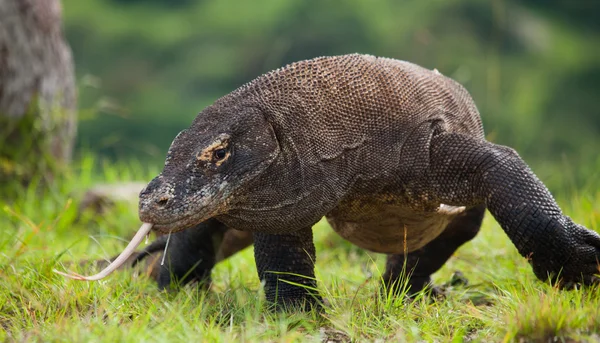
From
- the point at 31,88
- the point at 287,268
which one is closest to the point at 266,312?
the point at 287,268

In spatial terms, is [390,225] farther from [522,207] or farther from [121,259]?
[121,259]

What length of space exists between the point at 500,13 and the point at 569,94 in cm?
948

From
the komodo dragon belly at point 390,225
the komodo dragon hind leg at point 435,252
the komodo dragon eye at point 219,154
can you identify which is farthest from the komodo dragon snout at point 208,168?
the komodo dragon hind leg at point 435,252

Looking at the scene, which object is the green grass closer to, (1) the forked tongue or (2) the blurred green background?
(1) the forked tongue

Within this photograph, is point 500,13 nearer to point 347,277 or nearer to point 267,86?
point 347,277

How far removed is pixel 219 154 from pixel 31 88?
3.75 m

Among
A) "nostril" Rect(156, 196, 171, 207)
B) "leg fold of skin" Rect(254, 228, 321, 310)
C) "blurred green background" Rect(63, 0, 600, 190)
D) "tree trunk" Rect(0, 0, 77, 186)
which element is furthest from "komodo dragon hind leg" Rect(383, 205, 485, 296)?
"blurred green background" Rect(63, 0, 600, 190)

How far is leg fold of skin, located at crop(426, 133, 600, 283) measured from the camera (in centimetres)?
261

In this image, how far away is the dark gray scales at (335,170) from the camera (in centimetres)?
250

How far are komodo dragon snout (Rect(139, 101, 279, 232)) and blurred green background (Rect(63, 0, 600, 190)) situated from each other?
9.26 meters

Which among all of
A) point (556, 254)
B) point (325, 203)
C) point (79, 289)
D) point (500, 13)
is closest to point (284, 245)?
point (325, 203)

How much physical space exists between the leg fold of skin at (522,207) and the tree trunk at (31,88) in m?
3.99

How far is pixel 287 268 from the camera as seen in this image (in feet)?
9.42

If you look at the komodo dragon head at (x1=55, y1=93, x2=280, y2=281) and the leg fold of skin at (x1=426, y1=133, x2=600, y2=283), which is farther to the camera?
the leg fold of skin at (x1=426, y1=133, x2=600, y2=283)
